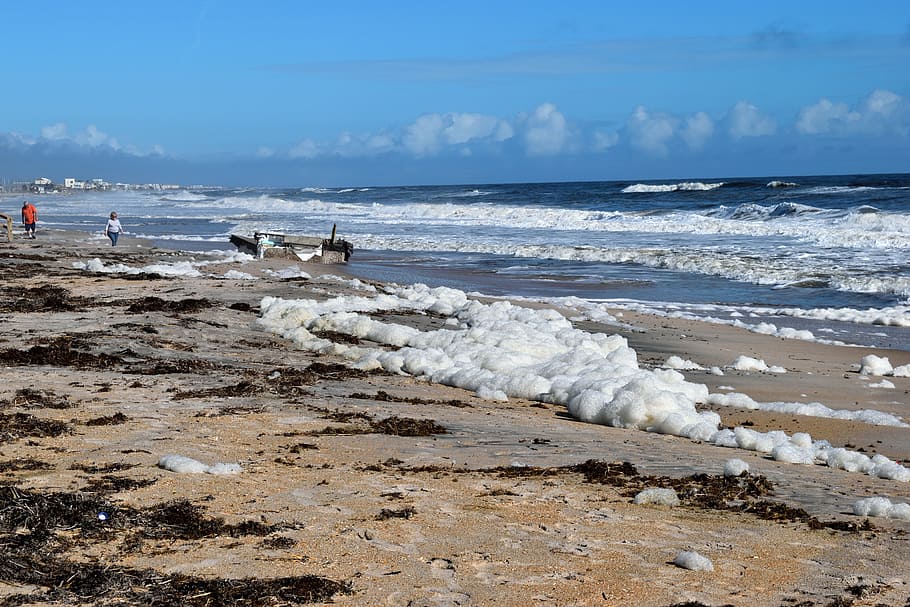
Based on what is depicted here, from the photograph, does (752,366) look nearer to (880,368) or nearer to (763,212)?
(880,368)

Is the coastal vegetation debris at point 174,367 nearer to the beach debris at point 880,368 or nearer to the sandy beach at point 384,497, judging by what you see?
the sandy beach at point 384,497

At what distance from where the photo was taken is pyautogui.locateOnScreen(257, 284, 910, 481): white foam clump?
7.57 m

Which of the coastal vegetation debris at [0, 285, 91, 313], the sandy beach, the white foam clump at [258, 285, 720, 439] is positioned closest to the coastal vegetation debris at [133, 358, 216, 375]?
the sandy beach

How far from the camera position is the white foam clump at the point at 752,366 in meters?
11.3

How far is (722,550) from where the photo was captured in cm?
463

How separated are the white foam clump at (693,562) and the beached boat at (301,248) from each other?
916 inches

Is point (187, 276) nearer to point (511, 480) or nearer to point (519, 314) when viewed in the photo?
point (519, 314)

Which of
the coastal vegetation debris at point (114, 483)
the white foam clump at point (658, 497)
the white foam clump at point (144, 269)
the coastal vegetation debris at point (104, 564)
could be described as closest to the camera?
the coastal vegetation debris at point (104, 564)

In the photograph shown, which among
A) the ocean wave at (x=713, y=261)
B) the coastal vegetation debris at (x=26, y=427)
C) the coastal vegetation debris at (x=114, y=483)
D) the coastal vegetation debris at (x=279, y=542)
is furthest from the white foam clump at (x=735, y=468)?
the ocean wave at (x=713, y=261)

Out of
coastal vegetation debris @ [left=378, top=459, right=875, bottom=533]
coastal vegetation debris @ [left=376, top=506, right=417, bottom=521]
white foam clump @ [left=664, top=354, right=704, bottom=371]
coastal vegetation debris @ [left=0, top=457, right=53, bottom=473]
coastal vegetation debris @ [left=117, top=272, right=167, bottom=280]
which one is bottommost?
white foam clump @ [left=664, top=354, right=704, bottom=371]

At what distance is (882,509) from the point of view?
17.2 ft

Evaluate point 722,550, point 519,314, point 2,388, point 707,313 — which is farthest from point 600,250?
point 722,550

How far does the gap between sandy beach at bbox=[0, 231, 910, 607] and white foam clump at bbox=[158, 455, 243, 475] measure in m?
0.08

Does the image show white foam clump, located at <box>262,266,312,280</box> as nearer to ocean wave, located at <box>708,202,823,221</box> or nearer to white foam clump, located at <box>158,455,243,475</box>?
white foam clump, located at <box>158,455,243,475</box>
